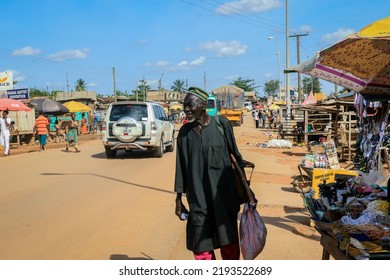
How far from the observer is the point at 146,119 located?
13.8m

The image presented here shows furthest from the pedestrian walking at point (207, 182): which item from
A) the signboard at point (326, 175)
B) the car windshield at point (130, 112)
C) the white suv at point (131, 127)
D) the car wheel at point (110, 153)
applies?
the car wheel at point (110, 153)

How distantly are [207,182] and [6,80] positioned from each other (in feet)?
86.8

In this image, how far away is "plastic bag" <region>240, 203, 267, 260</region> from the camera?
131 inches

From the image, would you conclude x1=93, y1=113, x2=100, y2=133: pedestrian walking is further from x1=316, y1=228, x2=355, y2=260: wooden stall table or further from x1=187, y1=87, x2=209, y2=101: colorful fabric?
x1=316, y1=228, x2=355, y2=260: wooden stall table

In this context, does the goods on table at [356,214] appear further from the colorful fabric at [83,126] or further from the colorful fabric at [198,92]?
the colorful fabric at [83,126]

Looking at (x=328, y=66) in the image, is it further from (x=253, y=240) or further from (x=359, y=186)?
(x=253, y=240)

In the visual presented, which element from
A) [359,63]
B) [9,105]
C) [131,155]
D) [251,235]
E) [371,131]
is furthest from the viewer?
[9,105]

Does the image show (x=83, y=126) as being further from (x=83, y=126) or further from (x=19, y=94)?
(x=19, y=94)

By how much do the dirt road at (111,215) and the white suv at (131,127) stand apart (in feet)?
5.24

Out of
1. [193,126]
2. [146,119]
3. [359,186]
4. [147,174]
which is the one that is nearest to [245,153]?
[146,119]

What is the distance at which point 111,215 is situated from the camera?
6637mm

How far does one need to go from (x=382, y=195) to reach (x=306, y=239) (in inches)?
69.6

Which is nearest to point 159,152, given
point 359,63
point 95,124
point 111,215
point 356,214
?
point 111,215

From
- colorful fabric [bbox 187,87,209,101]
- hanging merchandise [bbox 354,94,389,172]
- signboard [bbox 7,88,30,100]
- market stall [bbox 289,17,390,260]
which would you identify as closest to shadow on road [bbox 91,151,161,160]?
hanging merchandise [bbox 354,94,389,172]
